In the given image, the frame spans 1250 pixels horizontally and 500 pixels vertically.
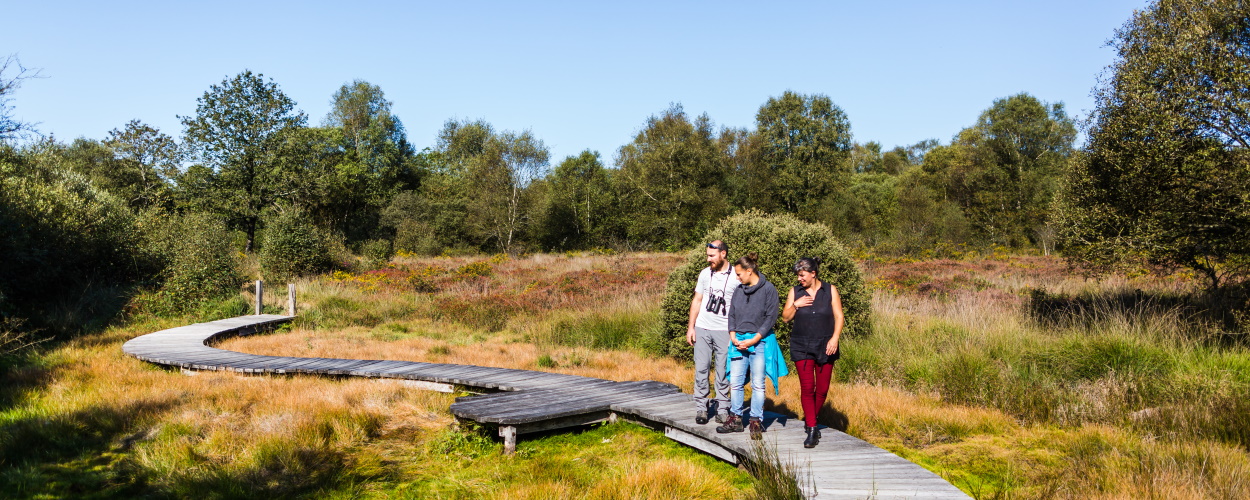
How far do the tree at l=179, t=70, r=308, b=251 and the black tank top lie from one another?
112ft

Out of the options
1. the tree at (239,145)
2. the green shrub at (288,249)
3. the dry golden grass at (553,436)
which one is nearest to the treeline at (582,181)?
the tree at (239,145)

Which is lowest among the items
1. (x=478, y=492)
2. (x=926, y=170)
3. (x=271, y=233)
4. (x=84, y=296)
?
(x=478, y=492)

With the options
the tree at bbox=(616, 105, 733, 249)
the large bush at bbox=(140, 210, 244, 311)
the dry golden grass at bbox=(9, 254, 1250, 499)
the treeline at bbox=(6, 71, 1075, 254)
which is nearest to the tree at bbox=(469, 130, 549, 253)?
the treeline at bbox=(6, 71, 1075, 254)

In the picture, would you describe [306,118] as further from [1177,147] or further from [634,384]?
[1177,147]

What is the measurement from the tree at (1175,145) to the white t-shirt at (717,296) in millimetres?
7909

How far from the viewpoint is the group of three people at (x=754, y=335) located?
5383mm

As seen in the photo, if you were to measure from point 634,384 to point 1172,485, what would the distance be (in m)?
5.20

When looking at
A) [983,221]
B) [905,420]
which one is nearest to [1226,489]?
[905,420]

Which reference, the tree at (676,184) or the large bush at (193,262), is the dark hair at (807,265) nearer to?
the large bush at (193,262)

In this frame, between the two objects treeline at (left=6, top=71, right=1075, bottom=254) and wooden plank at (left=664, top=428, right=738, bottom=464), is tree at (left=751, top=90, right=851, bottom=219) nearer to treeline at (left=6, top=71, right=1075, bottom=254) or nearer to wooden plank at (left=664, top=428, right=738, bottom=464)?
treeline at (left=6, top=71, right=1075, bottom=254)

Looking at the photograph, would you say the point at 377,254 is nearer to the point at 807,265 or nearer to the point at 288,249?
the point at 288,249

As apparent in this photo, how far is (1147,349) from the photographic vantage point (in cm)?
805

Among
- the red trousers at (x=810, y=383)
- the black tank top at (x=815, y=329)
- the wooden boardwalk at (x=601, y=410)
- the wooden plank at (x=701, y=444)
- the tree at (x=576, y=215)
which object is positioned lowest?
the wooden plank at (x=701, y=444)

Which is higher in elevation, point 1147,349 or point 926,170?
point 926,170
